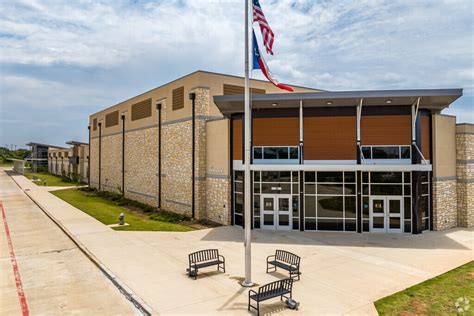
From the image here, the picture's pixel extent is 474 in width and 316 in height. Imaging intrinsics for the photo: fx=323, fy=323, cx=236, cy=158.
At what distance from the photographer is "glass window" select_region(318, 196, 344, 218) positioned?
19.8 m

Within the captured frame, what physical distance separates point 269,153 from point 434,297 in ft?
40.1

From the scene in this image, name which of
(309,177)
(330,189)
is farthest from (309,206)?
(309,177)

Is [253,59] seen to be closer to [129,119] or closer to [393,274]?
[393,274]

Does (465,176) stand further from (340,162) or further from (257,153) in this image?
(257,153)

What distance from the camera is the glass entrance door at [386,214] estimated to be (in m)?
→ 19.4

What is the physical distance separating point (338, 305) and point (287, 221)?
35.2 ft

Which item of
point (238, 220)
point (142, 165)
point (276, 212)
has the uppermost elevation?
point (142, 165)

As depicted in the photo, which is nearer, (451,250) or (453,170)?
(451,250)

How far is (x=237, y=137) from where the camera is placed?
21.9 m

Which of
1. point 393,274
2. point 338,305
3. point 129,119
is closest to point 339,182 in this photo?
point 393,274

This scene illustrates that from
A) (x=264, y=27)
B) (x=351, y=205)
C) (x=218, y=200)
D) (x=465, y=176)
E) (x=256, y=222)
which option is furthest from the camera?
(x=218, y=200)

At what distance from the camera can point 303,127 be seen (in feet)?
66.9

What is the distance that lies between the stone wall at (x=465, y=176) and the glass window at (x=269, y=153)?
12.2 metres

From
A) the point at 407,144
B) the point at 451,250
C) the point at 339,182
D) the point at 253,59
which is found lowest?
the point at 451,250
